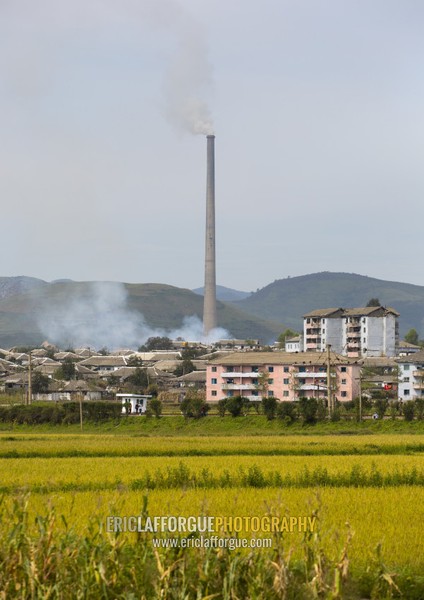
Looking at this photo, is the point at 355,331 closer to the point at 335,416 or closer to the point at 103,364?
the point at 103,364

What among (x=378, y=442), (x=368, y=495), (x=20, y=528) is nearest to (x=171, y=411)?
(x=378, y=442)

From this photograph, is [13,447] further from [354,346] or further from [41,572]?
[354,346]

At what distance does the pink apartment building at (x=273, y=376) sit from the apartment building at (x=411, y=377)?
12.4ft

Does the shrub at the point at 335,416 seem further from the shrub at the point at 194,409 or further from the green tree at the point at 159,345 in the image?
the green tree at the point at 159,345

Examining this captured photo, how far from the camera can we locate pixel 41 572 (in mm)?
11188

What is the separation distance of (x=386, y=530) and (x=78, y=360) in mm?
124054

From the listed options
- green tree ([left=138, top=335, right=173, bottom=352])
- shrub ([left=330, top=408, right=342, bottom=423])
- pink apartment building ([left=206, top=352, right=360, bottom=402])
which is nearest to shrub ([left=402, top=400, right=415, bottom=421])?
shrub ([left=330, top=408, right=342, bottom=423])

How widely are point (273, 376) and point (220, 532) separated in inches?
2771

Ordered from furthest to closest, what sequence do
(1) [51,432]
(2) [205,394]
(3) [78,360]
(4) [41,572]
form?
(3) [78,360] < (2) [205,394] < (1) [51,432] < (4) [41,572]

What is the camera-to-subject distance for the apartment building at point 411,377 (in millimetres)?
79312

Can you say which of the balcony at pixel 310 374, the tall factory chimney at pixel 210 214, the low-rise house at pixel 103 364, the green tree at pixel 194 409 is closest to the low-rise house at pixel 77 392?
the balcony at pixel 310 374

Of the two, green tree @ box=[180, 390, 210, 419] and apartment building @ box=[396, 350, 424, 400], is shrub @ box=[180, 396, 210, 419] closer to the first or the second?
green tree @ box=[180, 390, 210, 419]

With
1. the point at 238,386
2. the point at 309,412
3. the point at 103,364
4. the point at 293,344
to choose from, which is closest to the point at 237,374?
the point at 238,386

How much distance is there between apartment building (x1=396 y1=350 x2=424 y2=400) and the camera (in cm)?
7931
